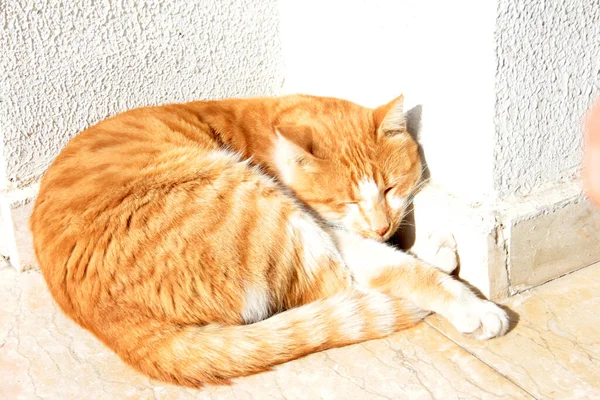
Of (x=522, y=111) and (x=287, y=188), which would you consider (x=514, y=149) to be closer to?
(x=522, y=111)

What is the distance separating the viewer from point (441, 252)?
242 cm

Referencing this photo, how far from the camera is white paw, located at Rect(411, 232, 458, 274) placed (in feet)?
7.97

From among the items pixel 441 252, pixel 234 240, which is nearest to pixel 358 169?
pixel 441 252

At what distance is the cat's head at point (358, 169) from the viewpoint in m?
2.57

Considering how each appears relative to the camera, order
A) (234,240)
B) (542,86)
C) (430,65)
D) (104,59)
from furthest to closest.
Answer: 1. (104,59)
2. (430,65)
3. (542,86)
4. (234,240)

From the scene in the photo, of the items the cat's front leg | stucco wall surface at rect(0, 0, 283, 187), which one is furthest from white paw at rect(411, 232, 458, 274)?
stucco wall surface at rect(0, 0, 283, 187)

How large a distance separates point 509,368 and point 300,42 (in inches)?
73.9

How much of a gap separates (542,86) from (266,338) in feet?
4.37

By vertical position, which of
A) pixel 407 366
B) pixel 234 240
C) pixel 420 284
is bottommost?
pixel 407 366

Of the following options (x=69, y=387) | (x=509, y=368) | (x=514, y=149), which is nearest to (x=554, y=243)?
(x=514, y=149)

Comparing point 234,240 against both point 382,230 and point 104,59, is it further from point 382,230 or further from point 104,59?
point 104,59

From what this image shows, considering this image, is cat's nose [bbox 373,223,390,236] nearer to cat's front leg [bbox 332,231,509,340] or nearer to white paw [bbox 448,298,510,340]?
cat's front leg [bbox 332,231,509,340]

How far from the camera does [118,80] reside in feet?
9.63

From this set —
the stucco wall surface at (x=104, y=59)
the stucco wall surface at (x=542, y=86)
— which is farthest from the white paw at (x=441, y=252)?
the stucco wall surface at (x=104, y=59)
